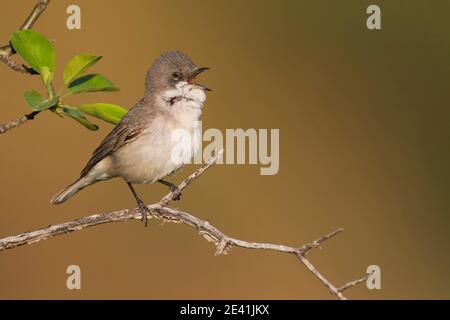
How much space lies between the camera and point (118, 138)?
4035mm

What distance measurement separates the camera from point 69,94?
2.48m

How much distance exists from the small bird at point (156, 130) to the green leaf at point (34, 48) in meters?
1.47

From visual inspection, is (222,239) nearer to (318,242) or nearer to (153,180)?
(318,242)

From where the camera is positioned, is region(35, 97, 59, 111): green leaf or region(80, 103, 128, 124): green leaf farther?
region(80, 103, 128, 124): green leaf

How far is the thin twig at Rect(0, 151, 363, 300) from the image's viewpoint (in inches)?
101

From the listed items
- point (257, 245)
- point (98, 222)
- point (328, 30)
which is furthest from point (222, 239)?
point (328, 30)

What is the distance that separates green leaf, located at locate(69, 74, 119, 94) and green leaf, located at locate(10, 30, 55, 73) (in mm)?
128

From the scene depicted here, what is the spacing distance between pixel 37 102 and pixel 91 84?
233 mm

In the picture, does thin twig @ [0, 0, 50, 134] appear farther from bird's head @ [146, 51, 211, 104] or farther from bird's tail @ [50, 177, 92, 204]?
bird's tail @ [50, 177, 92, 204]

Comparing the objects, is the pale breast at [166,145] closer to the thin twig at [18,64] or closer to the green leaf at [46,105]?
the thin twig at [18,64]

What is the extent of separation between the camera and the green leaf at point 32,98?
2.21m

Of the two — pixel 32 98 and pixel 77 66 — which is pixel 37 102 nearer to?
pixel 32 98

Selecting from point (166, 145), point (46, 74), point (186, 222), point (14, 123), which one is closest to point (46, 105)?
point (46, 74)

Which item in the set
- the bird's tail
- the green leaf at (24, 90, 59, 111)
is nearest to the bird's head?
the bird's tail
